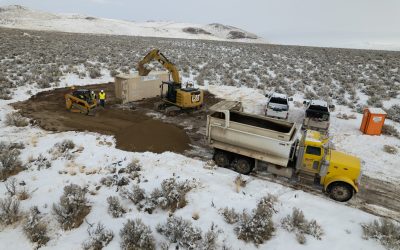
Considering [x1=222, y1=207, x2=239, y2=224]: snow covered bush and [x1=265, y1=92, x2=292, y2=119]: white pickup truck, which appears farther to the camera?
[x1=265, y1=92, x2=292, y2=119]: white pickup truck

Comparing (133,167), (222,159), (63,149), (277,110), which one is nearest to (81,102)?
(63,149)

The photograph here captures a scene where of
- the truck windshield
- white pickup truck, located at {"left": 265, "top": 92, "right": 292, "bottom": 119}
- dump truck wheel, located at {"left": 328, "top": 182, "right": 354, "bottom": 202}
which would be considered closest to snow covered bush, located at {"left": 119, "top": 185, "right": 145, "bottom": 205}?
dump truck wheel, located at {"left": 328, "top": 182, "right": 354, "bottom": 202}

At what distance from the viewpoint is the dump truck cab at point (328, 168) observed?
10.1 m

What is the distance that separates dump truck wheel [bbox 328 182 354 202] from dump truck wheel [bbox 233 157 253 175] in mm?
3188

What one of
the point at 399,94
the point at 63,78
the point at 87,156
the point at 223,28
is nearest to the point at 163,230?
the point at 87,156

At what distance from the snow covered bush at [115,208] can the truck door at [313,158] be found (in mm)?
7008

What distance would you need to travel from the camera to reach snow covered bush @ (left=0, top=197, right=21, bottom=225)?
8.39 m

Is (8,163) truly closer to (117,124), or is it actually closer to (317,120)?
(117,124)

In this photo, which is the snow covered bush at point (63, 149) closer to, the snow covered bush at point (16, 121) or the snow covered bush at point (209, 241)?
the snow covered bush at point (16, 121)

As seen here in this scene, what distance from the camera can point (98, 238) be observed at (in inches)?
315

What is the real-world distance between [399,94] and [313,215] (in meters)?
21.1

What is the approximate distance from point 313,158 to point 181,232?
5.82 metres

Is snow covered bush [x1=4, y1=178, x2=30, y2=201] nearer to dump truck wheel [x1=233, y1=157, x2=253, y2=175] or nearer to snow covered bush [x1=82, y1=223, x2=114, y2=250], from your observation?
snow covered bush [x1=82, y1=223, x2=114, y2=250]

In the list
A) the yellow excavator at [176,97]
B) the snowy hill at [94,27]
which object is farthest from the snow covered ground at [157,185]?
the snowy hill at [94,27]
